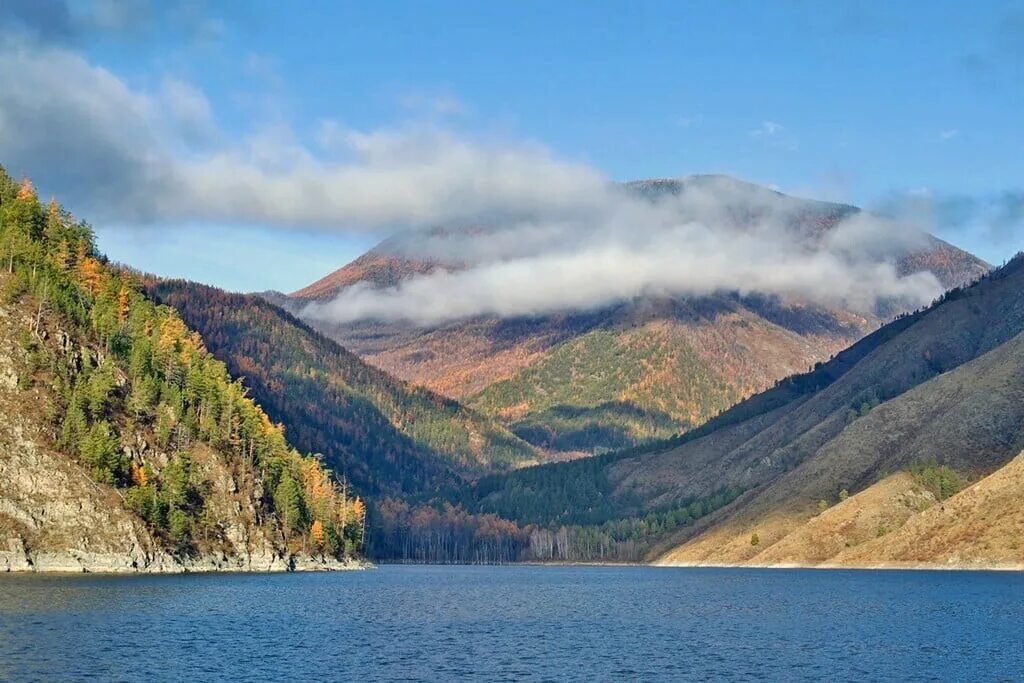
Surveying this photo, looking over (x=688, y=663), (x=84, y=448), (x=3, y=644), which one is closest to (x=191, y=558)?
(x=84, y=448)

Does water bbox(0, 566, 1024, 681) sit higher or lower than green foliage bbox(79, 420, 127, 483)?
lower

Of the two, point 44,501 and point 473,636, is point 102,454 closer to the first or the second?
point 44,501

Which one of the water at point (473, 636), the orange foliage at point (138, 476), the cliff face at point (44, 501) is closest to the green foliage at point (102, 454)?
the cliff face at point (44, 501)

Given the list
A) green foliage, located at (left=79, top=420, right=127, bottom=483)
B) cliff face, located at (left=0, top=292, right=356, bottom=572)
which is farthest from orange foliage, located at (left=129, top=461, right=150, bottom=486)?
cliff face, located at (left=0, top=292, right=356, bottom=572)

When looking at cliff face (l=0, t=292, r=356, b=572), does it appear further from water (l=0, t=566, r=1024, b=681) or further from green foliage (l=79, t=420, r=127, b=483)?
water (l=0, t=566, r=1024, b=681)

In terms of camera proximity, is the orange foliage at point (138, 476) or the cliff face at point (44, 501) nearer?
the cliff face at point (44, 501)

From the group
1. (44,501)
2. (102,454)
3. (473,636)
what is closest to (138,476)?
(102,454)

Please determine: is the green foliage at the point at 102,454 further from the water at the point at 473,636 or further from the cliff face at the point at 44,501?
the water at the point at 473,636

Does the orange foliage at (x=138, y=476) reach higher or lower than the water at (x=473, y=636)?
higher

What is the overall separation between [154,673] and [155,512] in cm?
9868

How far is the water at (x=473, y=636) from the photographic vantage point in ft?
325

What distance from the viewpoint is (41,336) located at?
18838 cm

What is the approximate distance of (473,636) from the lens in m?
128

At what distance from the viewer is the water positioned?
99.1 m
